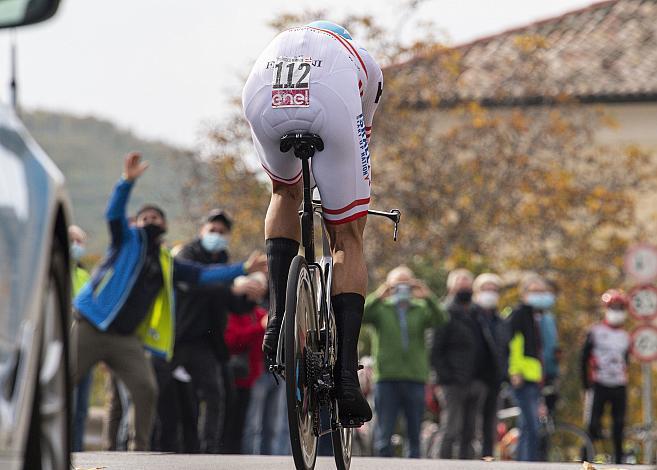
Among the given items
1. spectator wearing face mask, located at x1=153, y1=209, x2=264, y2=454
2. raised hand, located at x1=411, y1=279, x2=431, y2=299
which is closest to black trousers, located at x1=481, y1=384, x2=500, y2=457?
raised hand, located at x1=411, y1=279, x2=431, y2=299

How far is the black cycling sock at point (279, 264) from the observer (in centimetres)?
759

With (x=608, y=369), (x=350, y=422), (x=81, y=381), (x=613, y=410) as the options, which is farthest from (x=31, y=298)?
(x=613, y=410)

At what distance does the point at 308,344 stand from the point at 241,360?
8404 mm

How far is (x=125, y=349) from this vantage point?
12719mm

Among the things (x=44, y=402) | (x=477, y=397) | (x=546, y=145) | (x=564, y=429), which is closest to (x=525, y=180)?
(x=546, y=145)

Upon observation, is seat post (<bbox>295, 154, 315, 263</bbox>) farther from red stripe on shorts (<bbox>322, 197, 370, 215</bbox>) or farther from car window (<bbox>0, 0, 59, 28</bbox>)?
car window (<bbox>0, 0, 59, 28</bbox>)

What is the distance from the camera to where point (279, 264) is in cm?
768

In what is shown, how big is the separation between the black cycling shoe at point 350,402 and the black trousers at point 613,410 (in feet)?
44.3

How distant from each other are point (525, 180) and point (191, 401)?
19.5 metres

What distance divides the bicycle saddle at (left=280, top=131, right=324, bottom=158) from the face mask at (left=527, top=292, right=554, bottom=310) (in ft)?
38.8

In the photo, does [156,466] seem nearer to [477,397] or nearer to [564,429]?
[477,397]

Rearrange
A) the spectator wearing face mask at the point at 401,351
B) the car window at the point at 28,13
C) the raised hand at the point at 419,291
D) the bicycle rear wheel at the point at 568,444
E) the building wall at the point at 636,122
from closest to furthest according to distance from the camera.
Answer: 1. the car window at the point at 28,13
2. the spectator wearing face mask at the point at 401,351
3. the raised hand at the point at 419,291
4. the bicycle rear wheel at the point at 568,444
5. the building wall at the point at 636,122

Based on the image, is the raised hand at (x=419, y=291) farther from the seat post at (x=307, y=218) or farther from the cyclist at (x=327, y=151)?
the seat post at (x=307, y=218)

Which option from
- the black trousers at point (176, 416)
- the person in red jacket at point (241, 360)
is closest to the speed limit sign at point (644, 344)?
the person in red jacket at point (241, 360)
